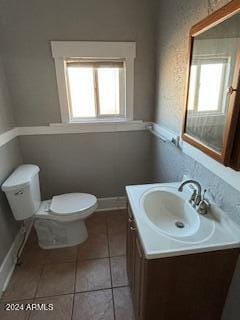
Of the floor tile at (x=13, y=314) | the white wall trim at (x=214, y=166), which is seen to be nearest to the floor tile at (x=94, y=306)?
the floor tile at (x=13, y=314)

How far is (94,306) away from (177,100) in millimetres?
1644

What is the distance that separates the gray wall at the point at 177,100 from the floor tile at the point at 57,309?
103 cm

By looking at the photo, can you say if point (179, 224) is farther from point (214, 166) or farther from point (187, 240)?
point (214, 166)

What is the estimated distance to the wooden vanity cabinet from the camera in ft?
2.94

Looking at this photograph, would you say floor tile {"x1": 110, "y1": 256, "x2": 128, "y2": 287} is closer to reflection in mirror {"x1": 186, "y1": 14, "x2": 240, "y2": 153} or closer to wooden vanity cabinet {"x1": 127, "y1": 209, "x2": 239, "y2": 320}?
wooden vanity cabinet {"x1": 127, "y1": 209, "x2": 239, "y2": 320}

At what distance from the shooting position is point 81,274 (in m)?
1.69

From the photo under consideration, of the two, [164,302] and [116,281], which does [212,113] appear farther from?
[116,281]

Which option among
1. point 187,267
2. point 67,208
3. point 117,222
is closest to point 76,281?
point 67,208

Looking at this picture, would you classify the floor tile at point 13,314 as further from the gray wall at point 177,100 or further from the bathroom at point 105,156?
the gray wall at point 177,100

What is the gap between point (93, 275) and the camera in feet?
5.49

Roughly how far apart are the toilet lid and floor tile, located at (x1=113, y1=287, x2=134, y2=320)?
0.72 meters

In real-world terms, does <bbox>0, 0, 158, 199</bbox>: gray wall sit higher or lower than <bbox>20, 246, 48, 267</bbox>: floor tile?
higher

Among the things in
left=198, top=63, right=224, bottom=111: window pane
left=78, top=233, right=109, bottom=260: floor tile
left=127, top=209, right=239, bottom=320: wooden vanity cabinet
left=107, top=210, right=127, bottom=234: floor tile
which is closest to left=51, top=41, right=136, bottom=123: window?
left=198, top=63, right=224, bottom=111: window pane

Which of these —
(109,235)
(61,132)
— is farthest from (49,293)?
(61,132)
